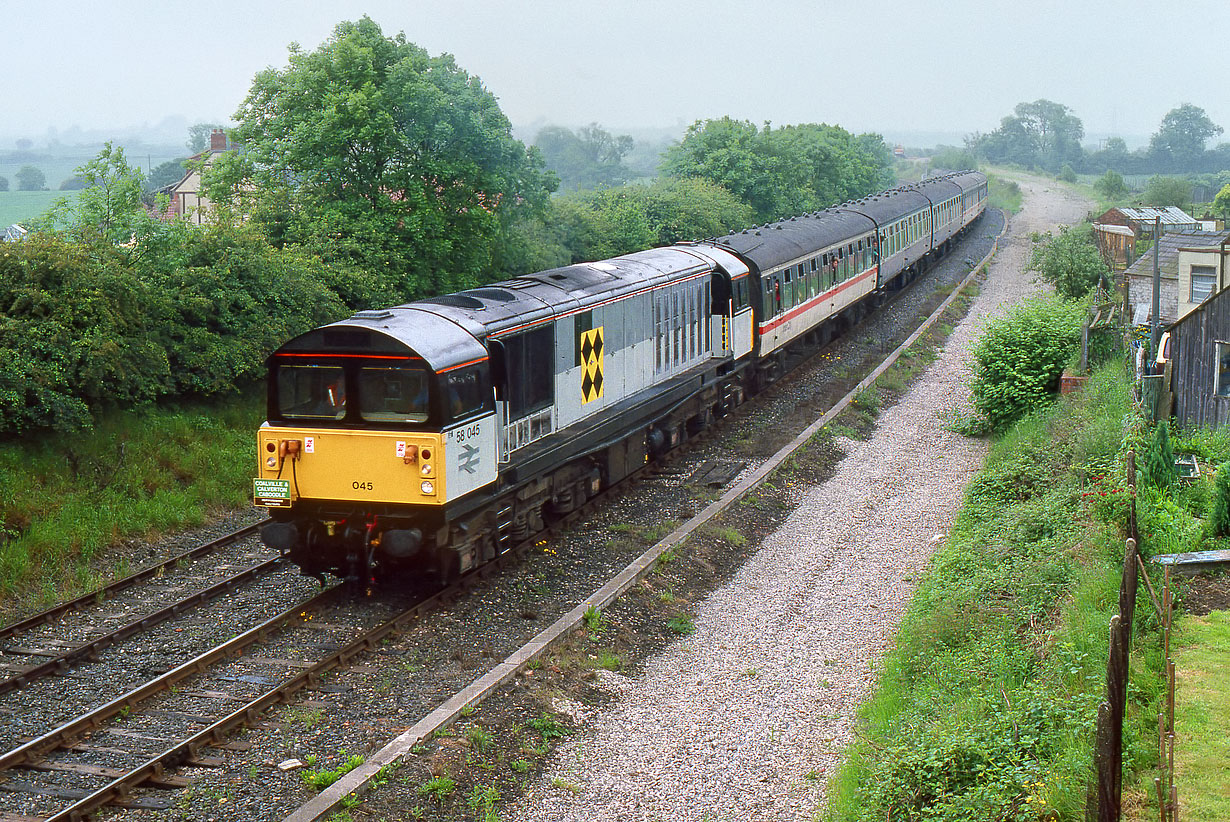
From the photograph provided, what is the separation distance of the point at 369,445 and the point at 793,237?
57.3 ft

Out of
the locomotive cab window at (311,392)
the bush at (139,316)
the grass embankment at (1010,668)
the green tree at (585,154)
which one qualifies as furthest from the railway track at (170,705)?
the green tree at (585,154)

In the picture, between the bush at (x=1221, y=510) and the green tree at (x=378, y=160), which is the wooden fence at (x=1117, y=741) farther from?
the green tree at (x=378, y=160)

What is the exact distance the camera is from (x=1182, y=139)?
15912cm

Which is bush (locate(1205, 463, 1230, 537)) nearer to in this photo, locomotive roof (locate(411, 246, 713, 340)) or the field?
locomotive roof (locate(411, 246, 713, 340))

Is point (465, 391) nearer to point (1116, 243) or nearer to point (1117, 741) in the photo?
point (1117, 741)

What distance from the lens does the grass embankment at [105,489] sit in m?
14.4

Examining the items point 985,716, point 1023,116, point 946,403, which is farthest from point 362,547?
point 1023,116

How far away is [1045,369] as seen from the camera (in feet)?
77.5

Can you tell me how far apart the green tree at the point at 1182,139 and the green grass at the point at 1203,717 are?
6494 inches

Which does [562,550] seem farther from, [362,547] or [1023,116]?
[1023,116]

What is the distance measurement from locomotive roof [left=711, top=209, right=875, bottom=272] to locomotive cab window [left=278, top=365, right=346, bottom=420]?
1301 cm

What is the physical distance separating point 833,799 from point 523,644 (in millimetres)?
4231

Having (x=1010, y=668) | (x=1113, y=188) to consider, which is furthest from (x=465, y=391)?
(x=1113, y=188)

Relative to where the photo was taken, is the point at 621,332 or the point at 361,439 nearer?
the point at 361,439
